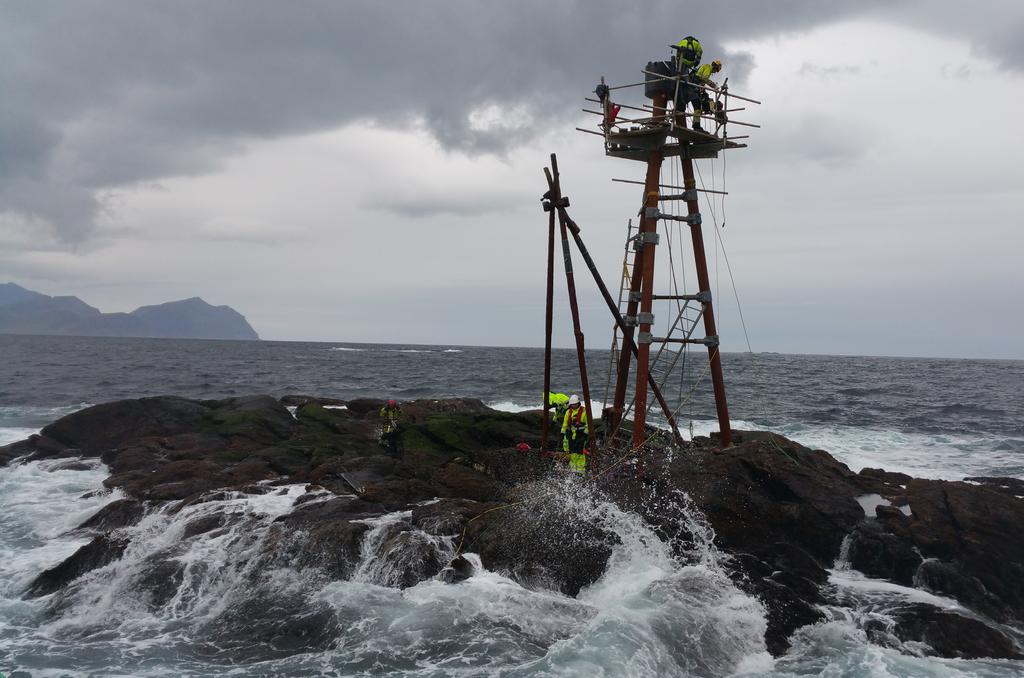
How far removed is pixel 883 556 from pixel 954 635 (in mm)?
2131

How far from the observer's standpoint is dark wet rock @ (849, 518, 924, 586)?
38.4ft

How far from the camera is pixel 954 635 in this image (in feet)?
32.0

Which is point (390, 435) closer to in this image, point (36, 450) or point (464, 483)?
point (464, 483)

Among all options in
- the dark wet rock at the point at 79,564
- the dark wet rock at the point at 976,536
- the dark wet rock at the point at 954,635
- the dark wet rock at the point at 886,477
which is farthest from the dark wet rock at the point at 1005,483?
the dark wet rock at the point at 79,564

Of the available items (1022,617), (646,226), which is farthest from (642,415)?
(1022,617)

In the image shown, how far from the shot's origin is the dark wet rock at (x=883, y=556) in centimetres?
1171

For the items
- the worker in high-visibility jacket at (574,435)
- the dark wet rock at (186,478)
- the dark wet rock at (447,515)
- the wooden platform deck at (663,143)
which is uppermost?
the wooden platform deck at (663,143)

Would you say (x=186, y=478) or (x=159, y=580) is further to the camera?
(x=186, y=478)

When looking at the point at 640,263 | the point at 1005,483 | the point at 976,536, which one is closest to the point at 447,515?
the point at 640,263

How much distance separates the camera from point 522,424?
20344 mm

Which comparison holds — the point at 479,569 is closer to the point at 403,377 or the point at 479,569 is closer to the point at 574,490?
the point at 574,490

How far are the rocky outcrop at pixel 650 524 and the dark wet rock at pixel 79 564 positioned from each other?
21 mm

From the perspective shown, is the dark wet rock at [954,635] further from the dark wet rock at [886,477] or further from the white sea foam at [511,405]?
the white sea foam at [511,405]

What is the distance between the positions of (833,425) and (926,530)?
2141 cm
